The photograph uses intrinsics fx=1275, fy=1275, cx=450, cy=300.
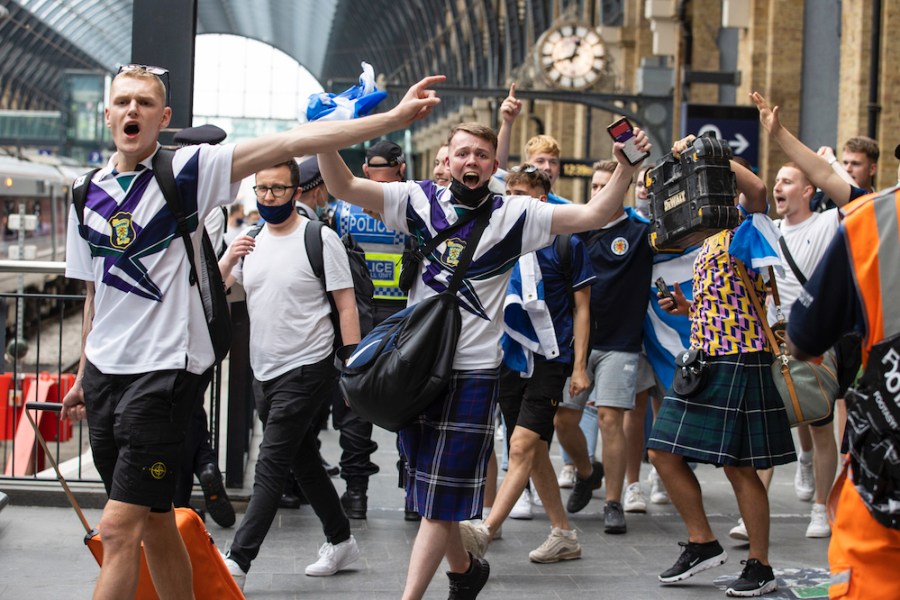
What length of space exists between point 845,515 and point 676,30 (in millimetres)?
19384

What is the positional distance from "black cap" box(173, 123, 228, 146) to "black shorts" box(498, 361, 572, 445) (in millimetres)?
1987

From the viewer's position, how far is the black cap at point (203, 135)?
19.0 ft

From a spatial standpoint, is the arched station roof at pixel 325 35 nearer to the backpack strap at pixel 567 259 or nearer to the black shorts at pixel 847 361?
the backpack strap at pixel 567 259

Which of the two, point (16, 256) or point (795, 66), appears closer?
point (795, 66)

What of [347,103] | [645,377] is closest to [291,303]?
[347,103]

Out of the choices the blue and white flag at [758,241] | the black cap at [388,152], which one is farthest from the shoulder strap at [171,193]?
the black cap at [388,152]

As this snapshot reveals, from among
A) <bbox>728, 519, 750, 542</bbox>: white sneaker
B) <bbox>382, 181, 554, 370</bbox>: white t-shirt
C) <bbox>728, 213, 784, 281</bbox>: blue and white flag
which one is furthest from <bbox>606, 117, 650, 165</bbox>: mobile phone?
<bbox>728, 519, 750, 542</bbox>: white sneaker

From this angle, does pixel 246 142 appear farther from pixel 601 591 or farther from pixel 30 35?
pixel 30 35

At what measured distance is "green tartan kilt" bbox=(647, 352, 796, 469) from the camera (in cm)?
586

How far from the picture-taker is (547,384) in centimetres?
656

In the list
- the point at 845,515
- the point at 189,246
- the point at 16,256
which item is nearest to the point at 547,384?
the point at 189,246

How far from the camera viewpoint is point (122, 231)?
4203mm

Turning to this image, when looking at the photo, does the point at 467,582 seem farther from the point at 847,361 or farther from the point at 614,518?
the point at 847,361

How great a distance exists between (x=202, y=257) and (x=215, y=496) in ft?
9.33
